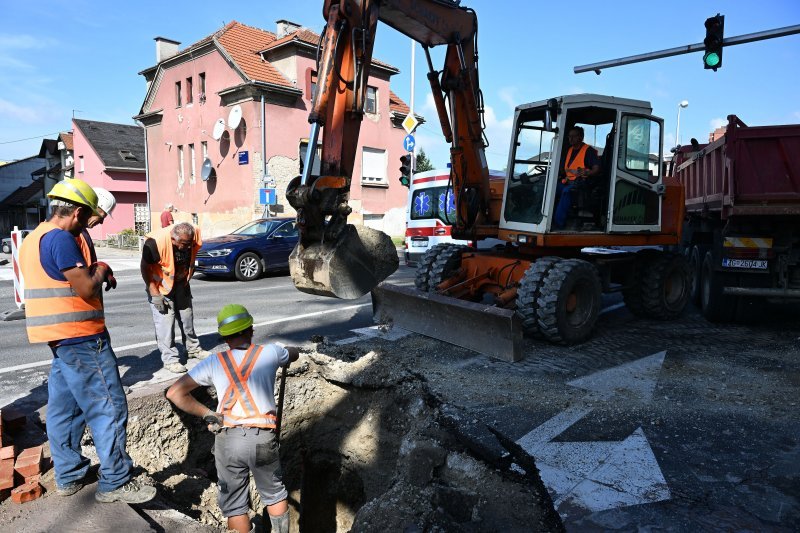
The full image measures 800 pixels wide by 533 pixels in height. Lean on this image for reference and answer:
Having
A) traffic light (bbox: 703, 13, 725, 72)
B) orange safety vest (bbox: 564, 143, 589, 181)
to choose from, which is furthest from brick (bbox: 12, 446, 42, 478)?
traffic light (bbox: 703, 13, 725, 72)

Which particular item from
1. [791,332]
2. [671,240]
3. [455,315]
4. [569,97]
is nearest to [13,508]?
[455,315]

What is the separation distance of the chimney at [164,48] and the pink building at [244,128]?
62 millimetres

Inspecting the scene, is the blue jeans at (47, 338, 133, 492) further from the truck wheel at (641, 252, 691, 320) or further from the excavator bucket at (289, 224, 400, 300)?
the truck wheel at (641, 252, 691, 320)

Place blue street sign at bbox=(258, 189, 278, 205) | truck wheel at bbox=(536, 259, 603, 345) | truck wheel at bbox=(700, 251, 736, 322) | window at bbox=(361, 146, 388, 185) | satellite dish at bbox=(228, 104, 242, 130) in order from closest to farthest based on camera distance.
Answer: truck wheel at bbox=(536, 259, 603, 345) → truck wheel at bbox=(700, 251, 736, 322) → blue street sign at bbox=(258, 189, 278, 205) → satellite dish at bbox=(228, 104, 242, 130) → window at bbox=(361, 146, 388, 185)

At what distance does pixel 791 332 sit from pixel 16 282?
10.1m

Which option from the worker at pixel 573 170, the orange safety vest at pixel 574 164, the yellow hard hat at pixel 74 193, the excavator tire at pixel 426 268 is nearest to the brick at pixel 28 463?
the yellow hard hat at pixel 74 193

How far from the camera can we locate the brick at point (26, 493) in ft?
10.7

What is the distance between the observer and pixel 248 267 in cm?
1359

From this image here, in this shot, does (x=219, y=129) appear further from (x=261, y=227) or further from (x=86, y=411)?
(x=86, y=411)

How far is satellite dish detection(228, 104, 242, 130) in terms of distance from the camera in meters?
21.5

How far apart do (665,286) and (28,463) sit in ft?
25.5

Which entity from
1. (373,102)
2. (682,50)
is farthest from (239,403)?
(373,102)

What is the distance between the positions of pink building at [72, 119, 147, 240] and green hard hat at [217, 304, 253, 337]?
29.9 m

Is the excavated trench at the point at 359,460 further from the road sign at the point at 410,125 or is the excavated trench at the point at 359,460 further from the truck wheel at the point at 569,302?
the road sign at the point at 410,125
